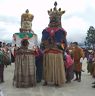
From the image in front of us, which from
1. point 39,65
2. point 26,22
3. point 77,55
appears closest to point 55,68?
point 39,65

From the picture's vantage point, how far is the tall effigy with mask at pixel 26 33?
11.9 m

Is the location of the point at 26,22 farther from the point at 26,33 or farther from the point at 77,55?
the point at 77,55

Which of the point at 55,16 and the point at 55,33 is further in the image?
the point at 55,16

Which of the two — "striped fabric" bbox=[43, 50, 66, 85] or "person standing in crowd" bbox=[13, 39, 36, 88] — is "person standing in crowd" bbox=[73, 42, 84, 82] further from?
"person standing in crowd" bbox=[13, 39, 36, 88]

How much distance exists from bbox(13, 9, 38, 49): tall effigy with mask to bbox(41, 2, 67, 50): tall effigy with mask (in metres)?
0.36

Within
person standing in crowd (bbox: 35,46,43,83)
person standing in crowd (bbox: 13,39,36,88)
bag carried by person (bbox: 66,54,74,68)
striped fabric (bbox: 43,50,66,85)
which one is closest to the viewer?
person standing in crowd (bbox: 13,39,36,88)

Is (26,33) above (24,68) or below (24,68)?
above

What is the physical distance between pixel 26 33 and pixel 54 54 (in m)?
1.12

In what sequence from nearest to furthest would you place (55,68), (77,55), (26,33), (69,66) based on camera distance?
(55,68) < (26,33) < (69,66) < (77,55)

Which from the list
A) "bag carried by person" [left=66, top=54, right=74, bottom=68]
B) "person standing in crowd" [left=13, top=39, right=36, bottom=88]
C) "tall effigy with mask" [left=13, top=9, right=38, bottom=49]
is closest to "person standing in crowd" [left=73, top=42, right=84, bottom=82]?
"bag carried by person" [left=66, top=54, right=74, bottom=68]

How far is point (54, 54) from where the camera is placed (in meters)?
11.7

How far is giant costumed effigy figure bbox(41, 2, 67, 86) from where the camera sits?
1170 centimetres

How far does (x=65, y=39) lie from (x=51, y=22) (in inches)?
28.4

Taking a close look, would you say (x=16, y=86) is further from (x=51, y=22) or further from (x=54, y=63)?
(x=51, y=22)
